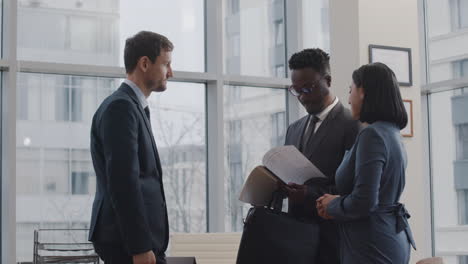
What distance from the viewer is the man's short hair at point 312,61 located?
295cm

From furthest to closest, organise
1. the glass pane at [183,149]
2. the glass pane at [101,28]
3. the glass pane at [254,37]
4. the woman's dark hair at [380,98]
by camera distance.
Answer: the glass pane at [254,37] → the glass pane at [183,149] → the glass pane at [101,28] → the woman's dark hair at [380,98]

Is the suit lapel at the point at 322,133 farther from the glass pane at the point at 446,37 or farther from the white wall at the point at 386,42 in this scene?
the glass pane at the point at 446,37

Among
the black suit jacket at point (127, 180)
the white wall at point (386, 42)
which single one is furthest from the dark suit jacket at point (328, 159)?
the white wall at point (386, 42)

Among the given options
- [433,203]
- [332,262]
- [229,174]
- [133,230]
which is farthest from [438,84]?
[133,230]

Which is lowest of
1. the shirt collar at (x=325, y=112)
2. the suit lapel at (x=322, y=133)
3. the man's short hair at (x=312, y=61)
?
the suit lapel at (x=322, y=133)

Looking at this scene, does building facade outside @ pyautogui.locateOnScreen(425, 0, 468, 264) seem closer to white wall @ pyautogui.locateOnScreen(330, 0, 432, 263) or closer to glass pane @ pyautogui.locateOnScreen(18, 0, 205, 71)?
white wall @ pyautogui.locateOnScreen(330, 0, 432, 263)

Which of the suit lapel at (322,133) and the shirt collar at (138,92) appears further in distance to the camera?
the suit lapel at (322,133)

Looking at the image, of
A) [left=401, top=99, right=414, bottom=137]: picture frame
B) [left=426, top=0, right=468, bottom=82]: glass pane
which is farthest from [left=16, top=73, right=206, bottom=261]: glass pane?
[left=426, top=0, right=468, bottom=82]: glass pane

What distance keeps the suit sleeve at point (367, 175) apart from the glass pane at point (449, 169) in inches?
137

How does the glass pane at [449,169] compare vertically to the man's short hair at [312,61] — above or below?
below

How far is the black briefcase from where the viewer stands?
2.69 m

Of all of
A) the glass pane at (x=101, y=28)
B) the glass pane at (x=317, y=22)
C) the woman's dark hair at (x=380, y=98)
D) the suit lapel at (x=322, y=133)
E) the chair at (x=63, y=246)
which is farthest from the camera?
the glass pane at (x=317, y=22)

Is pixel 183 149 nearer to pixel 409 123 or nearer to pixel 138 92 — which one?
pixel 409 123

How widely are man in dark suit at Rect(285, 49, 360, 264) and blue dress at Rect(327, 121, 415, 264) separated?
0.49ft
